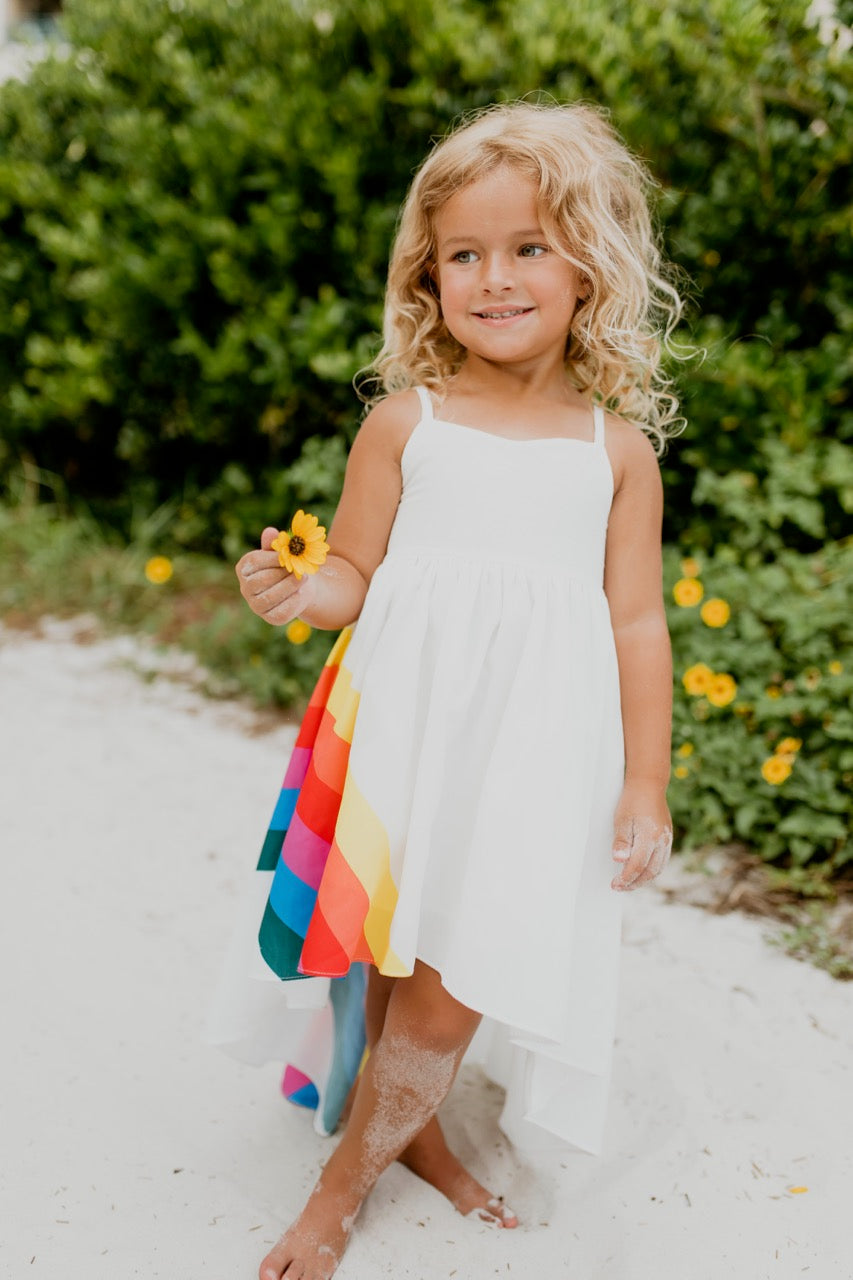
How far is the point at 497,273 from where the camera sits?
57.5 inches

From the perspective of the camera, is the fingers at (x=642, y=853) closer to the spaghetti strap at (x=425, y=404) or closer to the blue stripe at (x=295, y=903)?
the blue stripe at (x=295, y=903)

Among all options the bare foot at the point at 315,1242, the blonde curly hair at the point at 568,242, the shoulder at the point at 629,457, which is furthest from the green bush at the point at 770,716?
the bare foot at the point at 315,1242

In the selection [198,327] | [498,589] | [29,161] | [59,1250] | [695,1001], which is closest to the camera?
[498,589]

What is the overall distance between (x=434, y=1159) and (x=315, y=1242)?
0.81 ft

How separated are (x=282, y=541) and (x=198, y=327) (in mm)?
2981

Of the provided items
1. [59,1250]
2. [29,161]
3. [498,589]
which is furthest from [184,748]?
[29,161]

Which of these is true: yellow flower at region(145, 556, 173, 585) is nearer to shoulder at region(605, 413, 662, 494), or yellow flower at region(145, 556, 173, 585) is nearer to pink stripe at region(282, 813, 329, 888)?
pink stripe at region(282, 813, 329, 888)

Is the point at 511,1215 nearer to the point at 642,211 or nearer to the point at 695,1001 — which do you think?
the point at 695,1001

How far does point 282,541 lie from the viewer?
1.34 m

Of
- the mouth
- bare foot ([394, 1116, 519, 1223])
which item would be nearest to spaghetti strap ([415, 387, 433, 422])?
the mouth

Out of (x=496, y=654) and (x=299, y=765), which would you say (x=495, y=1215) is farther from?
(x=496, y=654)

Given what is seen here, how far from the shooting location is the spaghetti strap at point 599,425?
60.6 inches

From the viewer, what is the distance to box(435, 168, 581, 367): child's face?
1.46 metres

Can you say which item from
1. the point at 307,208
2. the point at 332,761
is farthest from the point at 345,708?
the point at 307,208
